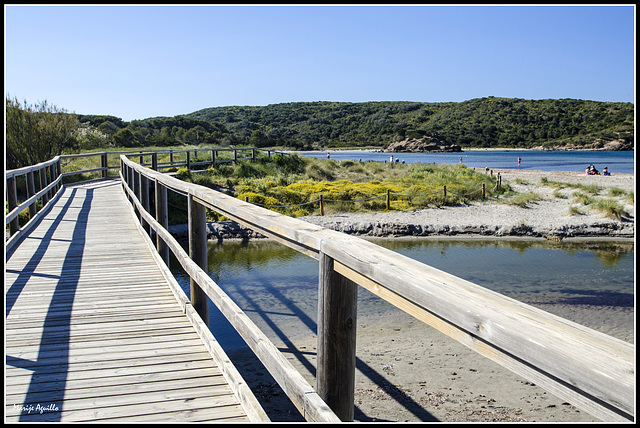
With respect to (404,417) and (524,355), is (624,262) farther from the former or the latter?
(524,355)

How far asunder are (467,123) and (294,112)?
4442cm

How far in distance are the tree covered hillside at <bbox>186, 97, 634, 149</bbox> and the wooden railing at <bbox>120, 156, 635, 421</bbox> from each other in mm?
95034

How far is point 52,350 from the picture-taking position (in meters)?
3.51

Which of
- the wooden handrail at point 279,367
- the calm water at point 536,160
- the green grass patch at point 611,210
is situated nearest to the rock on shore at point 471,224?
the green grass patch at point 611,210

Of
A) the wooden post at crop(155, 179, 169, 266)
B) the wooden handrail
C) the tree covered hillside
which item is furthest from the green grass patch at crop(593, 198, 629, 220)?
the tree covered hillside

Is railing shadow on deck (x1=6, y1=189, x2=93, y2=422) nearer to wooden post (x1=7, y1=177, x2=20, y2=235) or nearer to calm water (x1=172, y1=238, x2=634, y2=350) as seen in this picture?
wooden post (x1=7, y1=177, x2=20, y2=235)

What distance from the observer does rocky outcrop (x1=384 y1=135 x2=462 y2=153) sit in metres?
104

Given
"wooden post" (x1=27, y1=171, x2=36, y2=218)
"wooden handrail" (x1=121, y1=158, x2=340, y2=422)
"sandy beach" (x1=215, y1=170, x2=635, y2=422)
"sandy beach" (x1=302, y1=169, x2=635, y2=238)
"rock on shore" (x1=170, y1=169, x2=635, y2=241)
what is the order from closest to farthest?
"wooden handrail" (x1=121, y1=158, x2=340, y2=422), "sandy beach" (x1=215, y1=170, x2=635, y2=422), "wooden post" (x1=27, y1=171, x2=36, y2=218), "rock on shore" (x1=170, y1=169, x2=635, y2=241), "sandy beach" (x1=302, y1=169, x2=635, y2=238)

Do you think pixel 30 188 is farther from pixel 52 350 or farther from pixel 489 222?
pixel 489 222

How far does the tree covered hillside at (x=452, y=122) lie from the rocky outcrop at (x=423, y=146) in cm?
243

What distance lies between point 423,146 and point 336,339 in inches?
4135

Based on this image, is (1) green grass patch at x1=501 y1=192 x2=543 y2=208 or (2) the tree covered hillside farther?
(2) the tree covered hillside

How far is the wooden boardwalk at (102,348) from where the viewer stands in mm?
2719

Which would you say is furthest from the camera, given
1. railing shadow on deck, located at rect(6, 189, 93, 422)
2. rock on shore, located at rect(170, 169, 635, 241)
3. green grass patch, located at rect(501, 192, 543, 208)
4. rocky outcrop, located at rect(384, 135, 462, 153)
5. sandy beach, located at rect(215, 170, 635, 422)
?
rocky outcrop, located at rect(384, 135, 462, 153)
